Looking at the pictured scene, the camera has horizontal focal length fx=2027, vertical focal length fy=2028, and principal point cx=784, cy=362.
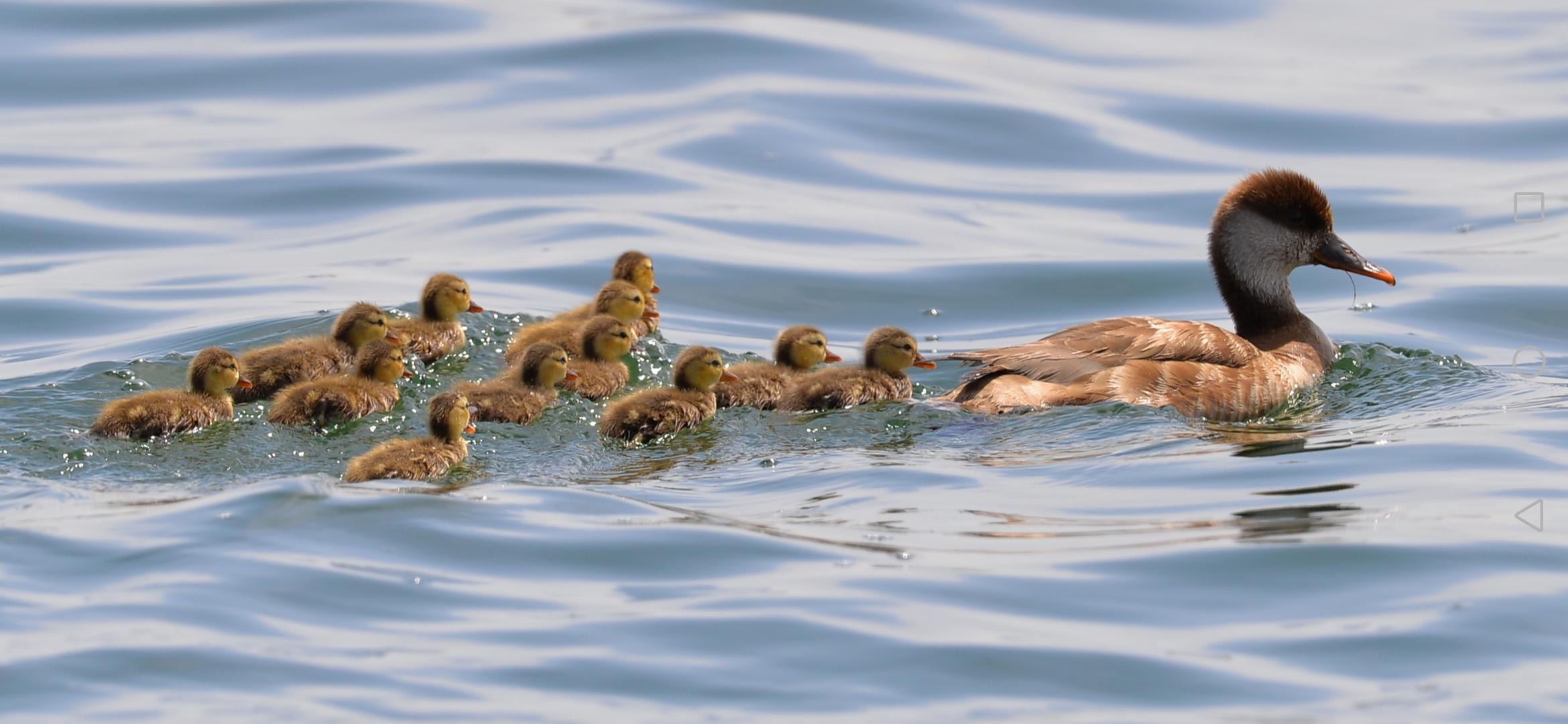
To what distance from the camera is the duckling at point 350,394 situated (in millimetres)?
8969

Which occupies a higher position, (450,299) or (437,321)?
(450,299)

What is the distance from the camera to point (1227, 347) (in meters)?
9.99

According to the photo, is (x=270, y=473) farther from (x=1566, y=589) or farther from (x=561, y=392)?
(x=1566, y=589)

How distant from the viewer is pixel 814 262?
14.3 meters

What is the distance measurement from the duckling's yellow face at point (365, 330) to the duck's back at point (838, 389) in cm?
201

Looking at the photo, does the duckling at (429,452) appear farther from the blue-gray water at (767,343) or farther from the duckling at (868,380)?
the duckling at (868,380)

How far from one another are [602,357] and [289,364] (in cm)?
154

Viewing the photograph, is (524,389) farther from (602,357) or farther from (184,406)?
(184,406)

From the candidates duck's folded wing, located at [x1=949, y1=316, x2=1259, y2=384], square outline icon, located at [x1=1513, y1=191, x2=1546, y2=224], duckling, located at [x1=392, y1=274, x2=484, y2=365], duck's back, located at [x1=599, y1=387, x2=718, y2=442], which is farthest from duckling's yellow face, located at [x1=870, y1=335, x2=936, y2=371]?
square outline icon, located at [x1=1513, y1=191, x2=1546, y2=224]

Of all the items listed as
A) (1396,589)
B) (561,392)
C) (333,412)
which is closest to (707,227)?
(561,392)

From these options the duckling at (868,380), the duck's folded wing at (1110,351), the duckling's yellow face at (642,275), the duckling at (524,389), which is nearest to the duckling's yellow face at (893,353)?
the duckling at (868,380)

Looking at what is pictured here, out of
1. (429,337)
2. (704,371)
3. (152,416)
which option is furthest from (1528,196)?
(152,416)

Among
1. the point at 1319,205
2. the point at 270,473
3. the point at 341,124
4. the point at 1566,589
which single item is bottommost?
the point at 1566,589

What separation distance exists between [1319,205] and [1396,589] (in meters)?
4.14
